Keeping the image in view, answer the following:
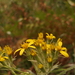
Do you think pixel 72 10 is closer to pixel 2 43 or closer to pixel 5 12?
pixel 2 43

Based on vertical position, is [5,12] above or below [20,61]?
above

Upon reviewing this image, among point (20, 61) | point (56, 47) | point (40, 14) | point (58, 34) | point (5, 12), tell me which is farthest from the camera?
point (5, 12)

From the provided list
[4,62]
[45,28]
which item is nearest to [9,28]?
[45,28]

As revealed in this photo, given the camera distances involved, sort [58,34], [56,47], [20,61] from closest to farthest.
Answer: [56,47] < [20,61] < [58,34]

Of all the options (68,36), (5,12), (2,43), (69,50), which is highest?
(5,12)

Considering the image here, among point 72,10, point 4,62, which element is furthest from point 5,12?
point 4,62

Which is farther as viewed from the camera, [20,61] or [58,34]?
[58,34]

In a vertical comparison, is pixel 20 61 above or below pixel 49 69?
above

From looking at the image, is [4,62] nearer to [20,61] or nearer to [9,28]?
[20,61]

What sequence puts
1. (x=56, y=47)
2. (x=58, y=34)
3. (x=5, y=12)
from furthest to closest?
(x=5, y=12) < (x=58, y=34) < (x=56, y=47)
